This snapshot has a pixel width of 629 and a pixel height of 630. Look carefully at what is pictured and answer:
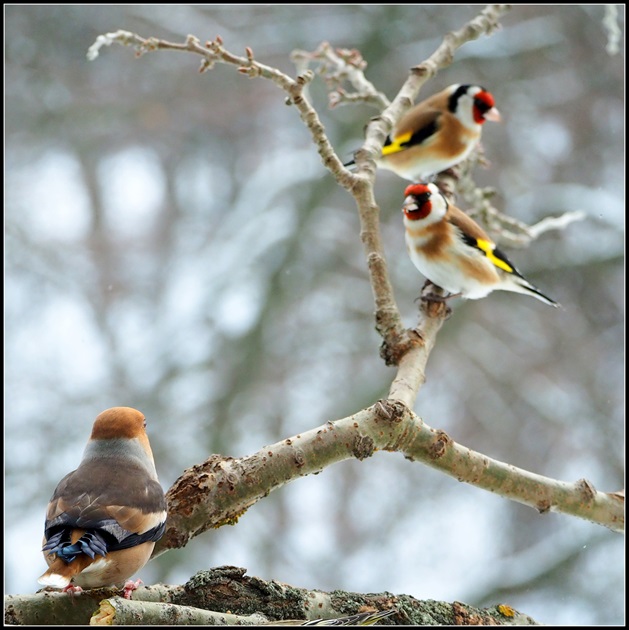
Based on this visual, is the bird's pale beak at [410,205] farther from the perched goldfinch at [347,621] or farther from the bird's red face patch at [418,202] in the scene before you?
the perched goldfinch at [347,621]

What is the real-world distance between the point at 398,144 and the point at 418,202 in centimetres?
70

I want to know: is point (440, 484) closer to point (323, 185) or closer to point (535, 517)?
point (535, 517)

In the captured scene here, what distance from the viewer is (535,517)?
19.5 ft

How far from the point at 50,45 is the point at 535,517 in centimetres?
513

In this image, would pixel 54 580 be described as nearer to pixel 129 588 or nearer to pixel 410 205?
pixel 129 588

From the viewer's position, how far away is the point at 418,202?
282 centimetres

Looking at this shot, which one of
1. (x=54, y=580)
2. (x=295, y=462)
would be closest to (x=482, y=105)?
(x=295, y=462)

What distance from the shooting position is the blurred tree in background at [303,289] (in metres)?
5.79

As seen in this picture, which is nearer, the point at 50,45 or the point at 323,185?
the point at 323,185

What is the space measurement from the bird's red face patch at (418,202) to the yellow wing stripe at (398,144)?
66cm

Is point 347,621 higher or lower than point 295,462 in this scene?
lower

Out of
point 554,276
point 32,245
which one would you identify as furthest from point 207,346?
point 554,276

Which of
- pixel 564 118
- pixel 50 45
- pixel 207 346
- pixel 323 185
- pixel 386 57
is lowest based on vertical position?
pixel 207 346

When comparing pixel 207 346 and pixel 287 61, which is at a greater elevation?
pixel 287 61
